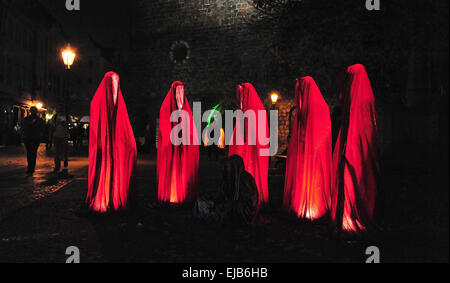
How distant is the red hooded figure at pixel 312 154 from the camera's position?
610cm

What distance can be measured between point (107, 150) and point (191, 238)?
213cm

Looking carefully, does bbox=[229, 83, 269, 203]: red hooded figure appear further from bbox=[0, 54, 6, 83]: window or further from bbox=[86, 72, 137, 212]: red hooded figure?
bbox=[0, 54, 6, 83]: window

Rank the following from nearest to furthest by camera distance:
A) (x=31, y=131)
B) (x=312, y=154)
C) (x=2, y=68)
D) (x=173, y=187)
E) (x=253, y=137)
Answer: (x=312, y=154), (x=253, y=137), (x=173, y=187), (x=31, y=131), (x=2, y=68)

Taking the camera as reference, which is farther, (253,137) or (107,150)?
(253,137)

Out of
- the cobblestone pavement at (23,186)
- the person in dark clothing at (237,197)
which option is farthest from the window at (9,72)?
the person in dark clothing at (237,197)

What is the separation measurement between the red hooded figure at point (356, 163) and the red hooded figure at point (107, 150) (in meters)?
3.29

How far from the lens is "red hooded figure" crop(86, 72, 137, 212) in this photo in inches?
244

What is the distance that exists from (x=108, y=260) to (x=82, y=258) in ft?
0.93

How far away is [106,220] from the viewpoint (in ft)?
19.7

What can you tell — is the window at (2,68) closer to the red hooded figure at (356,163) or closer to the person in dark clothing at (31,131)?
the person in dark clothing at (31,131)

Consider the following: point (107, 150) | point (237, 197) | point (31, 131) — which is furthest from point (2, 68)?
point (237, 197)

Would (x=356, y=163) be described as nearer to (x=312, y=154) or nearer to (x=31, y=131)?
(x=312, y=154)

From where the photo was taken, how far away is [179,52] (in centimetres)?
3114

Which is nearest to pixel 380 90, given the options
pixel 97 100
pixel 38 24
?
pixel 97 100
